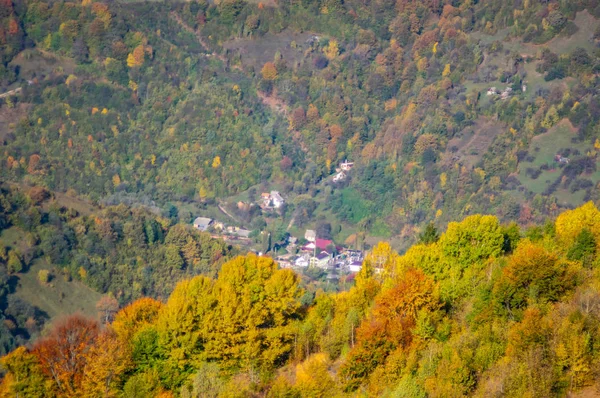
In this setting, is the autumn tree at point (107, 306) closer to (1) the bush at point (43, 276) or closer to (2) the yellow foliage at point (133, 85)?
(1) the bush at point (43, 276)

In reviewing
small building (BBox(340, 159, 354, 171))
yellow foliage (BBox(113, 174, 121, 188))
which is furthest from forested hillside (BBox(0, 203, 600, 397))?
small building (BBox(340, 159, 354, 171))

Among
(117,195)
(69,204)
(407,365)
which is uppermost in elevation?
(407,365)

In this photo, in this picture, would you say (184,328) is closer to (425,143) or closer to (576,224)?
(576,224)

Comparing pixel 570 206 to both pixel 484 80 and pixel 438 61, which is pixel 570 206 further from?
pixel 438 61

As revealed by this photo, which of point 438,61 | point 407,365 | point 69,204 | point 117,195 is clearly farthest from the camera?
point 438,61

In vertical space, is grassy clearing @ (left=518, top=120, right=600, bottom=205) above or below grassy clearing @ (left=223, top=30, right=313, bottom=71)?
above

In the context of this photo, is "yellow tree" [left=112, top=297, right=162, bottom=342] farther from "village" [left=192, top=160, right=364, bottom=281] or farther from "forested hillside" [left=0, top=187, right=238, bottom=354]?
"village" [left=192, top=160, right=364, bottom=281]

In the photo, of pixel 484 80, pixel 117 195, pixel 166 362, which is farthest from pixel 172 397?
pixel 484 80
